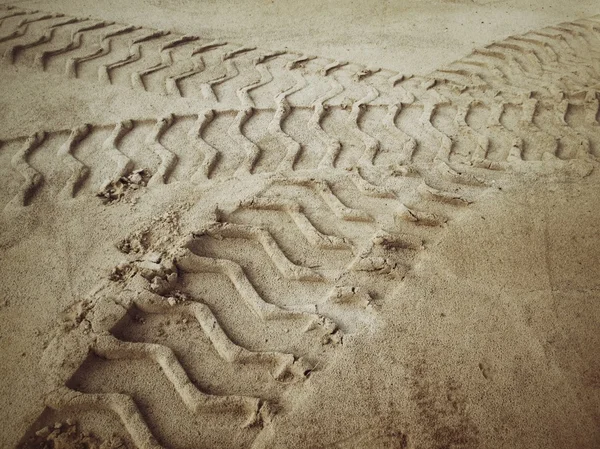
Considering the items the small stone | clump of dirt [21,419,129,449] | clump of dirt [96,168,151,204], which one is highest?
clump of dirt [96,168,151,204]

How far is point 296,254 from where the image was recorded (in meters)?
1.78

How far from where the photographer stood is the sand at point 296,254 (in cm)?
125

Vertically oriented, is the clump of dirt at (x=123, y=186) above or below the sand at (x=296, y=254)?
above

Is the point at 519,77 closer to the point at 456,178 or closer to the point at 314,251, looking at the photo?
the point at 456,178

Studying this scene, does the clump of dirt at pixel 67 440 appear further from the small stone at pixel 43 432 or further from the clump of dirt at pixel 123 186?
the clump of dirt at pixel 123 186

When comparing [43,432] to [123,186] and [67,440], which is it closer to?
[67,440]

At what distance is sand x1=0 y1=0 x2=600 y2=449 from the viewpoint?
1253mm

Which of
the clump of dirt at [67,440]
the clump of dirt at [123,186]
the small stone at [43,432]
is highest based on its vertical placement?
the clump of dirt at [123,186]

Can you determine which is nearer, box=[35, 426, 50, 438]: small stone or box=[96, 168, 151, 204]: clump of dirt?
box=[35, 426, 50, 438]: small stone

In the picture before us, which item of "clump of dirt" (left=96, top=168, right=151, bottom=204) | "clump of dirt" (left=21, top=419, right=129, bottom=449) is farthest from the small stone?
"clump of dirt" (left=96, top=168, right=151, bottom=204)

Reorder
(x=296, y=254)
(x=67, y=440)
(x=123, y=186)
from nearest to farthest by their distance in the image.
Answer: (x=67, y=440)
(x=296, y=254)
(x=123, y=186)

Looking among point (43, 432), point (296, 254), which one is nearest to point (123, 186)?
point (296, 254)

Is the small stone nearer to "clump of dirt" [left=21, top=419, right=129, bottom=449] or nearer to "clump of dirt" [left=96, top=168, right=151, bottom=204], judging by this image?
"clump of dirt" [left=21, top=419, right=129, bottom=449]

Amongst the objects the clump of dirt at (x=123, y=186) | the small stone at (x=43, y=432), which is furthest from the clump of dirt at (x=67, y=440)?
the clump of dirt at (x=123, y=186)
